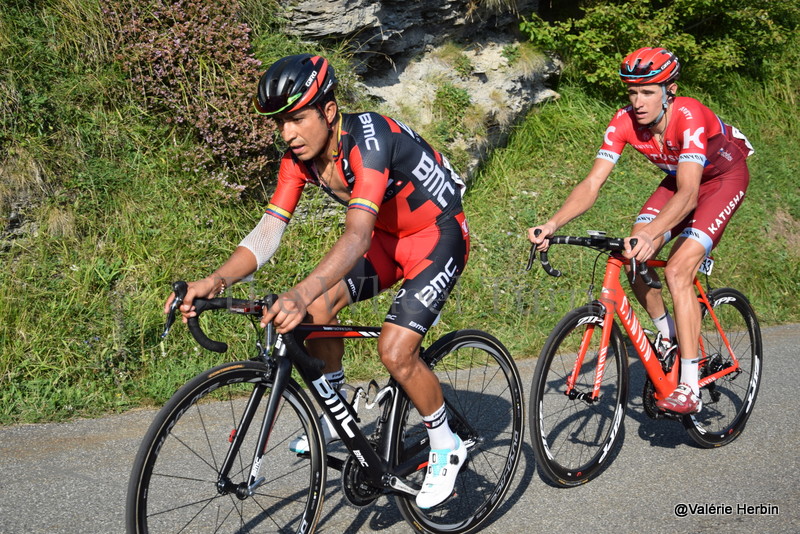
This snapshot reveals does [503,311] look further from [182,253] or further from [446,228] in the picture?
[446,228]

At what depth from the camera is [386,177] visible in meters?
3.39

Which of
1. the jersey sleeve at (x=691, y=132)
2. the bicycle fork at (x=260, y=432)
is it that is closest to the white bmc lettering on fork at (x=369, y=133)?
the bicycle fork at (x=260, y=432)

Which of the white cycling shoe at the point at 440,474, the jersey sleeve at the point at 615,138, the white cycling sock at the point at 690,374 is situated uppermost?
the jersey sleeve at the point at 615,138

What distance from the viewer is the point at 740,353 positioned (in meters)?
5.60

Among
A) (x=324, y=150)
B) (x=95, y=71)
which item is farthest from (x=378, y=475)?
(x=95, y=71)

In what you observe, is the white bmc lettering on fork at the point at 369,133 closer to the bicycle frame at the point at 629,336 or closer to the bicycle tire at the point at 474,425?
the bicycle tire at the point at 474,425

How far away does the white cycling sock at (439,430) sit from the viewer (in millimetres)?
3754

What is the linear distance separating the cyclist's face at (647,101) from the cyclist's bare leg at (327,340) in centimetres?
251

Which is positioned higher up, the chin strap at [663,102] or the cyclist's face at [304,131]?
the cyclist's face at [304,131]

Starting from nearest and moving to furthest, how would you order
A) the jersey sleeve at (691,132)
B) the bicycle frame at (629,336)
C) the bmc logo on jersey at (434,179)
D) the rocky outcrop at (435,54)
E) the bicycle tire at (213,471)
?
the bicycle tire at (213,471) < the bmc logo on jersey at (434,179) < the bicycle frame at (629,336) < the jersey sleeve at (691,132) < the rocky outcrop at (435,54)

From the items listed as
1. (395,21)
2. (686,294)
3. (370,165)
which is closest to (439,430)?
(370,165)

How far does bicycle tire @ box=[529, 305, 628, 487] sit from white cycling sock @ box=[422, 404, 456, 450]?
0.61m

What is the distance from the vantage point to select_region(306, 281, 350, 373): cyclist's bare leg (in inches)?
145

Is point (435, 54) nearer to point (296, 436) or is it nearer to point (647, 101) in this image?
point (647, 101)
